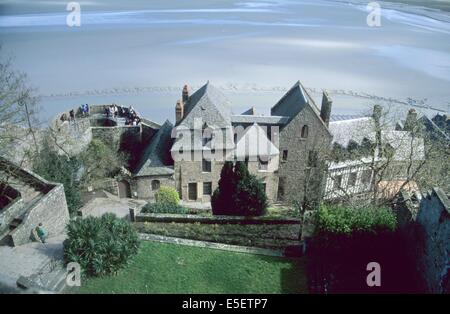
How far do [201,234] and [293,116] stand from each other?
1487 cm

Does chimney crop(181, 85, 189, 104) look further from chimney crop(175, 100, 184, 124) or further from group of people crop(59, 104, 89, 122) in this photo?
group of people crop(59, 104, 89, 122)

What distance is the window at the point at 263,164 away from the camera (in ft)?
112

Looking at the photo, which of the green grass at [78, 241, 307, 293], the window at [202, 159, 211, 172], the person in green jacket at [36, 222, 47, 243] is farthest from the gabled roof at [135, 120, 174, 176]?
the green grass at [78, 241, 307, 293]

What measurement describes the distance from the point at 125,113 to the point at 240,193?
2366cm

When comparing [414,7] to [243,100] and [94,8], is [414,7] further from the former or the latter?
[94,8]

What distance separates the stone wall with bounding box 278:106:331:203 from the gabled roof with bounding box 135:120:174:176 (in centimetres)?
1013

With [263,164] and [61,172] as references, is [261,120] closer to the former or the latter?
[263,164]

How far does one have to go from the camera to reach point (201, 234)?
23016 mm

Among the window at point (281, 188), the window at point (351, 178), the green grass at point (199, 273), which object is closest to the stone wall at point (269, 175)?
the window at point (281, 188)

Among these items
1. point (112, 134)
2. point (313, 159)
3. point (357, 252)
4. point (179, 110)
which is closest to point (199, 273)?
point (357, 252)

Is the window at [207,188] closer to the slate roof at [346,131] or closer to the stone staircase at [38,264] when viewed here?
the slate roof at [346,131]

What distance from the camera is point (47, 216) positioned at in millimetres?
21547

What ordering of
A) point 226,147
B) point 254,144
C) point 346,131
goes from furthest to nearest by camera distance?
point 346,131 < point 254,144 < point 226,147

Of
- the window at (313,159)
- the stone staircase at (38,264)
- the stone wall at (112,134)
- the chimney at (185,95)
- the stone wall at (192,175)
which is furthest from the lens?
the stone wall at (112,134)
